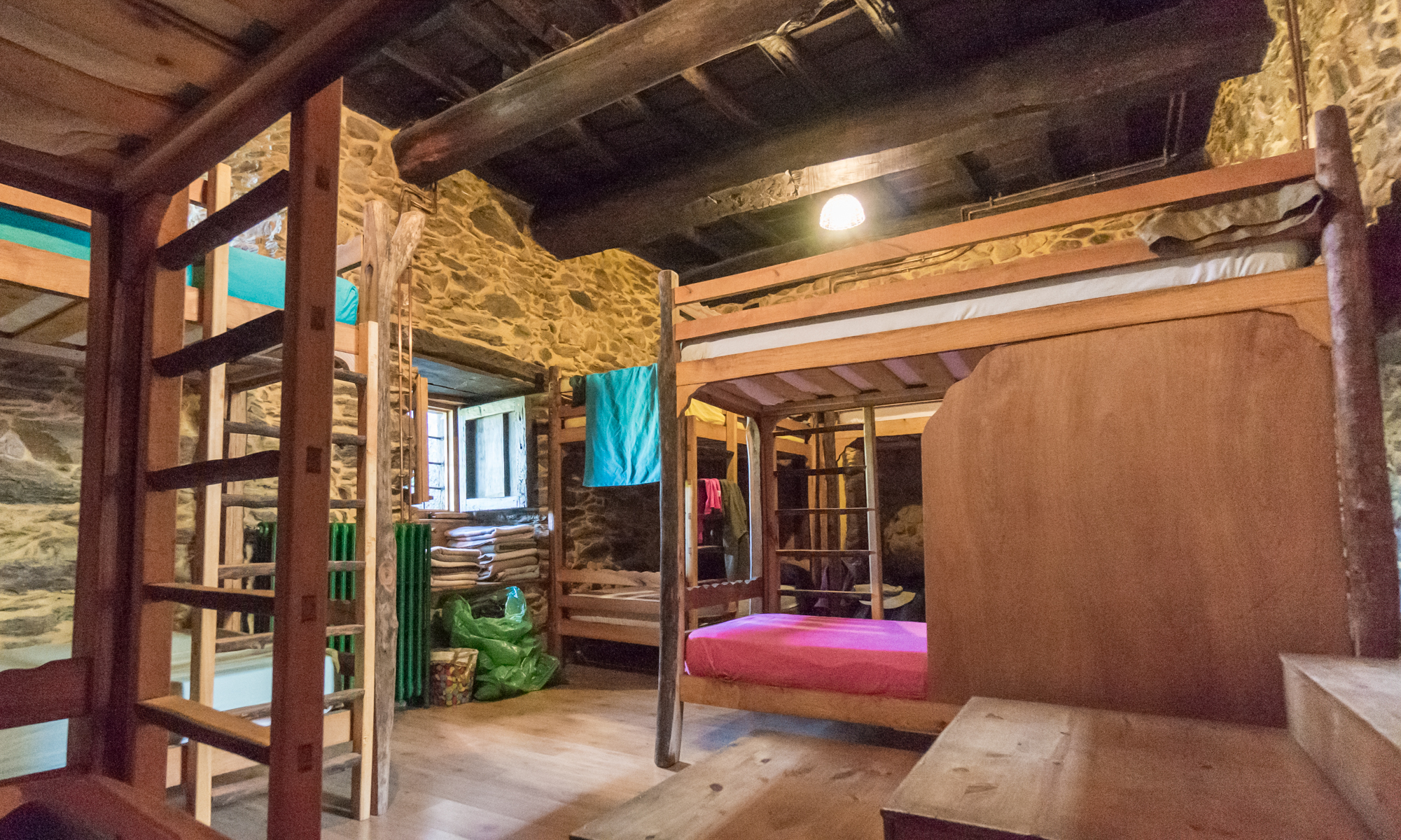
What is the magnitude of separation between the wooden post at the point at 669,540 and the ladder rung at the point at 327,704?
51.5 inches

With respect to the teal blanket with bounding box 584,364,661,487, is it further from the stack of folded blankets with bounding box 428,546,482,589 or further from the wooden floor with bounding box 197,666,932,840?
the wooden floor with bounding box 197,666,932,840

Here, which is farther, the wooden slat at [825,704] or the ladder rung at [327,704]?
the wooden slat at [825,704]

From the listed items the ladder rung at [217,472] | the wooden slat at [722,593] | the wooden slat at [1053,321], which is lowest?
the wooden slat at [722,593]

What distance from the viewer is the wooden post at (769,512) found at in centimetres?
455

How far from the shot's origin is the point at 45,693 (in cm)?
129

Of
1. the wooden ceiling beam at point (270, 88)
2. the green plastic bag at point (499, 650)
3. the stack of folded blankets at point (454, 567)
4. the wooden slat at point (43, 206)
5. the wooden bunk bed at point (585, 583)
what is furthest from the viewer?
the wooden bunk bed at point (585, 583)

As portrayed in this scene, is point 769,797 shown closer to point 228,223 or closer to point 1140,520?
point 1140,520

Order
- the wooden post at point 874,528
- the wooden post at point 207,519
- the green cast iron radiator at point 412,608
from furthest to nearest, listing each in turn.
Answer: the green cast iron radiator at point 412,608 → the wooden post at point 874,528 → the wooden post at point 207,519

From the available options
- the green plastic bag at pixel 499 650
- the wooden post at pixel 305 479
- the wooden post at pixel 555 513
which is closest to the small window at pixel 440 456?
the wooden post at pixel 555 513

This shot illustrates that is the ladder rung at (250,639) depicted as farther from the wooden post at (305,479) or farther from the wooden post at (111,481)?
the wooden post at (305,479)

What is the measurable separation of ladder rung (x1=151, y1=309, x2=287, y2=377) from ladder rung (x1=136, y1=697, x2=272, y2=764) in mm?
560

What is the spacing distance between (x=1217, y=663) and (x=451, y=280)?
198 inches

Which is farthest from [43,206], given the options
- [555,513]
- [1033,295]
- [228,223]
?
[555,513]

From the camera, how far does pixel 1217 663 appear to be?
2.26 m
